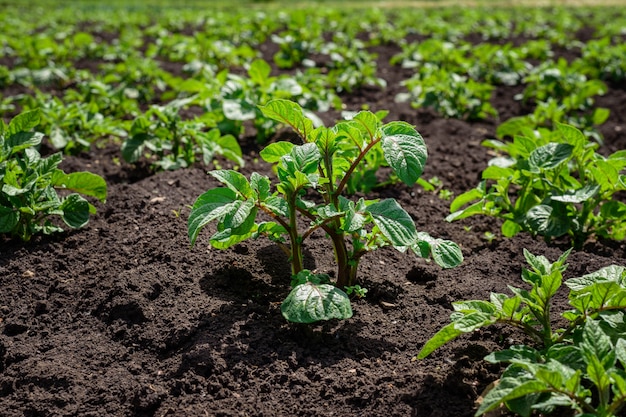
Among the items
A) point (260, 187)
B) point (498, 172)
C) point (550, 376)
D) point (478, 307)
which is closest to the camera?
point (550, 376)

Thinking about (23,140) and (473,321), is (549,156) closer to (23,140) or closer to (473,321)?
(473,321)

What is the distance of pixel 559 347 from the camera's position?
2.14 meters

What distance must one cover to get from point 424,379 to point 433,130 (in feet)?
10.3

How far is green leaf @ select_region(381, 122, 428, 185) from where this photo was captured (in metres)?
2.37

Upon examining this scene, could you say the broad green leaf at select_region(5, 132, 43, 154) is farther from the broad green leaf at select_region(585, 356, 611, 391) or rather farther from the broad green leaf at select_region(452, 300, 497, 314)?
the broad green leaf at select_region(585, 356, 611, 391)

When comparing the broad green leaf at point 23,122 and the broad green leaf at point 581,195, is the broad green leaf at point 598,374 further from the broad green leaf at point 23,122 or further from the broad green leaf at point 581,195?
the broad green leaf at point 23,122

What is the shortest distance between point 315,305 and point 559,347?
82cm

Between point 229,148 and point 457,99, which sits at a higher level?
point 229,148

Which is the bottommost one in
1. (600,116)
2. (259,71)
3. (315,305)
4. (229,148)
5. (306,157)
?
(600,116)

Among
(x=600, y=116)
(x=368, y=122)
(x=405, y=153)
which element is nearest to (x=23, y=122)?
(x=368, y=122)

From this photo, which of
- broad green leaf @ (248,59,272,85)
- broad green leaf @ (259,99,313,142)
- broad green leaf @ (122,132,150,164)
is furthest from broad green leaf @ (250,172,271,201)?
broad green leaf @ (248,59,272,85)

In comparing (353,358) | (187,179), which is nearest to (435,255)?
(353,358)

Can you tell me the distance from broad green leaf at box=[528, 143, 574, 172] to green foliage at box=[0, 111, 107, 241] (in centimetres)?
214

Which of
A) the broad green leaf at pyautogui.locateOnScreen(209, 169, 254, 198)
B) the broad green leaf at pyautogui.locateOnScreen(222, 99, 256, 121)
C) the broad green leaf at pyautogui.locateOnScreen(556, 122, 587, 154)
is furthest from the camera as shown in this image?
the broad green leaf at pyautogui.locateOnScreen(222, 99, 256, 121)
